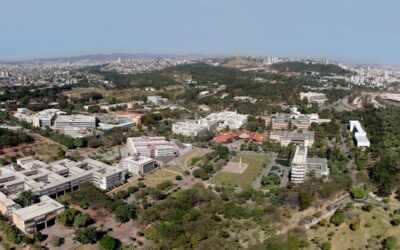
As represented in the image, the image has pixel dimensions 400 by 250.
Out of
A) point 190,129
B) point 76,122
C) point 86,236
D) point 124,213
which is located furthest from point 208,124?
point 86,236

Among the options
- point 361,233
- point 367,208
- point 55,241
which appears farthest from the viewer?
point 367,208

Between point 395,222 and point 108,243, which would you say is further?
point 395,222

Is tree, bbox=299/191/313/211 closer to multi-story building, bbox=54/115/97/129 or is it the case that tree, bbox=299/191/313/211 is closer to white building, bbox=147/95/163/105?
multi-story building, bbox=54/115/97/129

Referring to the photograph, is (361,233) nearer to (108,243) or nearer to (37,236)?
(108,243)

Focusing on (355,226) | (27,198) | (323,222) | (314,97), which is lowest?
(323,222)

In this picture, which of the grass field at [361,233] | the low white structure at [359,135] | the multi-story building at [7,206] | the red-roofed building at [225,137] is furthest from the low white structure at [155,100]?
the grass field at [361,233]

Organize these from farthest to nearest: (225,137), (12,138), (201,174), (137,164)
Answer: (225,137), (12,138), (137,164), (201,174)

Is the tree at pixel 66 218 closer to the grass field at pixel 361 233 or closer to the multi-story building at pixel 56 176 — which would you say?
the multi-story building at pixel 56 176

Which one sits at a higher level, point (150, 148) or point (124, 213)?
point (150, 148)
